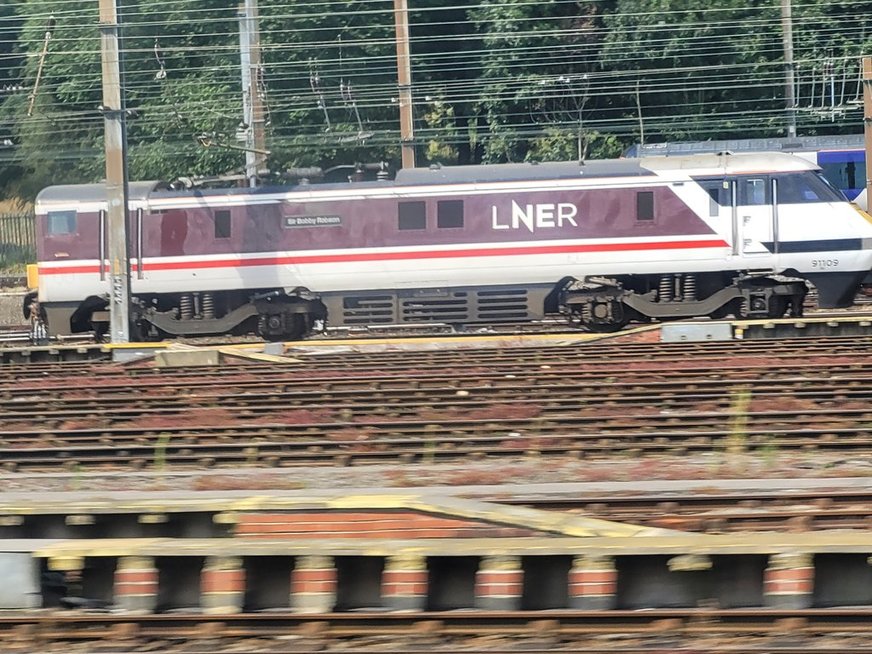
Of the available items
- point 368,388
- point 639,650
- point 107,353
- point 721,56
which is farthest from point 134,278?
point 721,56

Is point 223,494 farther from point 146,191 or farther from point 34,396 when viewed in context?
point 146,191

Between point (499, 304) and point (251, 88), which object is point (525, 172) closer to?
point (499, 304)

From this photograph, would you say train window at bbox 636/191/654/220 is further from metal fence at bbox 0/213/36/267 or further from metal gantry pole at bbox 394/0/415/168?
metal fence at bbox 0/213/36/267

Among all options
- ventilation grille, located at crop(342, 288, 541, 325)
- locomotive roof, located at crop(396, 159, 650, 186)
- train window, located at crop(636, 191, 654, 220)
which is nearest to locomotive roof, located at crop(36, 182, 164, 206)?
ventilation grille, located at crop(342, 288, 541, 325)

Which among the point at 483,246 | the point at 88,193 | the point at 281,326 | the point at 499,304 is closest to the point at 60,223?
the point at 88,193

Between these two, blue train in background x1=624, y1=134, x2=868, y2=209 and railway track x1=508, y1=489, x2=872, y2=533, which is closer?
railway track x1=508, y1=489, x2=872, y2=533

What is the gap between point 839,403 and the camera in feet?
44.7

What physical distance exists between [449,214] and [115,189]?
596cm

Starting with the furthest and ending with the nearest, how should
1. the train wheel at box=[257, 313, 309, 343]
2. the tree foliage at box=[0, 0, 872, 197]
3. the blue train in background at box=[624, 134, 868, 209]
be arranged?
the tree foliage at box=[0, 0, 872, 197] → the blue train in background at box=[624, 134, 868, 209] → the train wheel at box=[257, 313, 309, 343]

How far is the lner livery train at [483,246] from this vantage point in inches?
898

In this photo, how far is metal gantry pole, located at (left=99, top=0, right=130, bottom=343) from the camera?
899 inches

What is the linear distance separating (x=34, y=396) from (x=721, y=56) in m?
31.7

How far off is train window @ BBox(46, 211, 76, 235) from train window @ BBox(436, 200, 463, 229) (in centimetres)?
718

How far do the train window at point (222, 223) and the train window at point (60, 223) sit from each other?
2.92m
